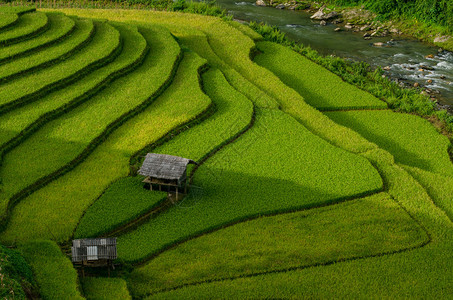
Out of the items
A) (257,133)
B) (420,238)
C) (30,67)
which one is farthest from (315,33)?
(420,238)

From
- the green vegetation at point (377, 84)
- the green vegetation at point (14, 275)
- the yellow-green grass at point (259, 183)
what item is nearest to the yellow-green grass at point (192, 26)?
the green vegetation at point (377, 84)

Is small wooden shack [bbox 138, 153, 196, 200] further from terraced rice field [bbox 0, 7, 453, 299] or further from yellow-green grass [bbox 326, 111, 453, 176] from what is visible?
yellow-green grass [bbox 326, 111, 453, 176]

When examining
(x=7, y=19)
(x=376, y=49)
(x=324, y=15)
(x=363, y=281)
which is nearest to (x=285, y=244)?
(x=363, y=281)

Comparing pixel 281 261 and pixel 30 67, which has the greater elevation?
pixel 30 67

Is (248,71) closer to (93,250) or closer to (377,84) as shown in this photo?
(377,84)

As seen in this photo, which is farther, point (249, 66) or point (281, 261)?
point (249, 66)

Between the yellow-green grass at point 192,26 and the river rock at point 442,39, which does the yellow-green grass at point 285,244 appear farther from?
the river rock at point 442,39

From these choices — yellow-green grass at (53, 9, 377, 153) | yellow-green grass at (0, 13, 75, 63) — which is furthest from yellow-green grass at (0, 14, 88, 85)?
yellow-green grass at (53, 9, 377, 153)

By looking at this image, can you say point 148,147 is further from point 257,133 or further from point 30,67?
point 30,67
